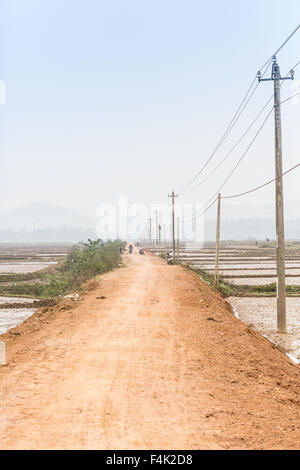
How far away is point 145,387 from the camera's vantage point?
7.65m

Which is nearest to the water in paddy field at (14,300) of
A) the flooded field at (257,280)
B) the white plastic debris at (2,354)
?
the flooded field at (257,280)

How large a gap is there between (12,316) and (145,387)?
14137 mm

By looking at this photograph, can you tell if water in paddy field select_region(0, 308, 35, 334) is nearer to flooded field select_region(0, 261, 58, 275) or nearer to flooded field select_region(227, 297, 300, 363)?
flooded field select_region(227, 297, 300, 363)

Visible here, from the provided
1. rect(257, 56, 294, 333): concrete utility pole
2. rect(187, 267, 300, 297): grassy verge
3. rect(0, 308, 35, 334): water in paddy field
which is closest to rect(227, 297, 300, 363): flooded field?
rect(257, 56, 294, 333): concrete utility pole

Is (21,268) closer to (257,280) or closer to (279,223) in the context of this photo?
(257,280)

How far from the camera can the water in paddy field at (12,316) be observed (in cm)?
1787

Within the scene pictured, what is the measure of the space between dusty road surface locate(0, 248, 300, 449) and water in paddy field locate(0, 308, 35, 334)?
13.2 feet

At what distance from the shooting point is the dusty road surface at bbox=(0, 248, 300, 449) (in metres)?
5.75

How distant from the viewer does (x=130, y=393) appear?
732 centimetres

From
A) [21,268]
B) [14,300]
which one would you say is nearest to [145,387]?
[14,300]

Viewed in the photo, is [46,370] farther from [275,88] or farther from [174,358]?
[275,88]
